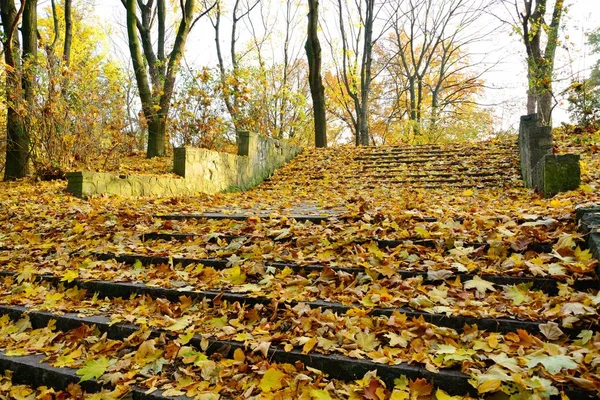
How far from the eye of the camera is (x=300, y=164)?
34.7 ft

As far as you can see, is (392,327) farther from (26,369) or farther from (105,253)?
(105,253)

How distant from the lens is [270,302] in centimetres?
265

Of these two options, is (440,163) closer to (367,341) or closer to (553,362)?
(367,341)

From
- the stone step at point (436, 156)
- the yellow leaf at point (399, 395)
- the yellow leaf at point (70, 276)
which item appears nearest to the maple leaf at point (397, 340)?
the yellow leaf at point (399, 395)

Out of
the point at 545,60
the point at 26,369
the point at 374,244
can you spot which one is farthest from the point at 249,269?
the point at 545,60

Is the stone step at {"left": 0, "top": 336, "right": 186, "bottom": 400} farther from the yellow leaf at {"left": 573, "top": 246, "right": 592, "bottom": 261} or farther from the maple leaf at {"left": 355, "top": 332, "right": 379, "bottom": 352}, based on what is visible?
the yellow leaf at {"left": 573, "top": 246, "right": 592, "bottom": 261}

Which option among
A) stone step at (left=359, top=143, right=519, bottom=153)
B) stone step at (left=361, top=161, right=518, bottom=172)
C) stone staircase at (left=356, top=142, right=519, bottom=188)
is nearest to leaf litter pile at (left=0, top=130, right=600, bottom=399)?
stone staircase at (left=356, top=142, right=519, bottom=188)

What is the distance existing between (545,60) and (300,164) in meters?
6.78

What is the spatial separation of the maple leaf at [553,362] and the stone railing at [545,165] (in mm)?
3394

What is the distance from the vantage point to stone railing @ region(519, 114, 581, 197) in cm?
450

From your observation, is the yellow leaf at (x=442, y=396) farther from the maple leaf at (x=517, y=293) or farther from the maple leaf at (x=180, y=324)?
the maple leaf at (x=180, y=324)

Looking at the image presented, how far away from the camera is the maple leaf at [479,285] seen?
2.50m

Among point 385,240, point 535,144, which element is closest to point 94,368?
point 385,240

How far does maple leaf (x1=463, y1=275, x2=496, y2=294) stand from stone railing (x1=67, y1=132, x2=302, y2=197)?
571 centimetres
